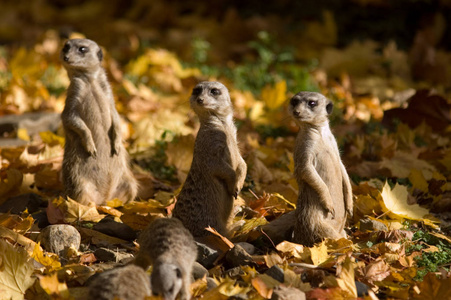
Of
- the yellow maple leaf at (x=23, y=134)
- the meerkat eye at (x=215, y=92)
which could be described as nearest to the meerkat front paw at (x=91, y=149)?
the meerkat eye at (x=215, y=92)

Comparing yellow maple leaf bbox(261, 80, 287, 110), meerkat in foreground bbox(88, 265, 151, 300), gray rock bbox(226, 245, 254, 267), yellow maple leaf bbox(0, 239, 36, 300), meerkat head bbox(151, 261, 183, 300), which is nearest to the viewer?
meerkat in foreground bbox(88, 265, 151, 300)

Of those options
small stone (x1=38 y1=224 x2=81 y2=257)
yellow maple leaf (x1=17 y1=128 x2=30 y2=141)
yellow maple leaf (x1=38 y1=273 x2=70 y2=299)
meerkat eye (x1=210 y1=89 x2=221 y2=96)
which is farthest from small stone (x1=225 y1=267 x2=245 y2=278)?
yellow maple leaf (x1=17 y1=128 x2=30 y2=141)

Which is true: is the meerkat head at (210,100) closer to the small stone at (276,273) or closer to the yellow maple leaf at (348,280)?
the small stone at (276,273)

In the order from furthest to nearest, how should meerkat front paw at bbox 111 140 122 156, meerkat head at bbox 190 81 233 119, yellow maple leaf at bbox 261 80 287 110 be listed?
yellow maple leaf at bbox 261 80 287 110
meerkat front paw at bbox 111 140 122 156
meerkat head at bbox 190 81 233 119

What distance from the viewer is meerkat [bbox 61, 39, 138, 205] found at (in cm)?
491

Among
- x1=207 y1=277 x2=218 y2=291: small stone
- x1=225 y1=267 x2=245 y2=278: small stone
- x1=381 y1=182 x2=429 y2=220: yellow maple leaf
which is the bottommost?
x1=225 y1=267 x2=245 y2=278: small stone

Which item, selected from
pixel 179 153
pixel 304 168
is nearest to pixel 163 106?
pixel 179 153

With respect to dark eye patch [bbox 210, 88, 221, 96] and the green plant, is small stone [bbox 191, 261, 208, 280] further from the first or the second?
dark eye patch [bbox 210, 88, 221, 96]

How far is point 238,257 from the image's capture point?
11.8 feet

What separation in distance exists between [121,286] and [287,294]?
78 cm

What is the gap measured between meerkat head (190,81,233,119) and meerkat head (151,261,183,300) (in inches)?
57.6

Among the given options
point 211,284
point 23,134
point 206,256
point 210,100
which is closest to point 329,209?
point 206,256

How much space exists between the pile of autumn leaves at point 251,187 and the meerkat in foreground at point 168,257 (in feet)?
0.61

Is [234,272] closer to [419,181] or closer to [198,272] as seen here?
[198,272]
